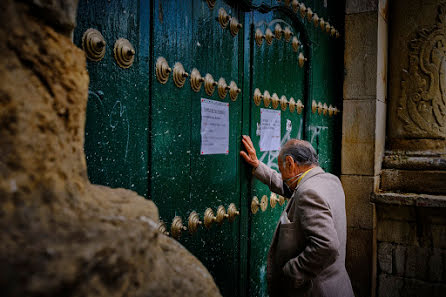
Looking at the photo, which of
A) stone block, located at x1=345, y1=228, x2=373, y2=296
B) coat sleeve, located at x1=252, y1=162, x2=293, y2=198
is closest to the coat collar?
coat sleeve, located at x1=252, y1=162, x2=293, y2=198

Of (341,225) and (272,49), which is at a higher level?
(272,49)

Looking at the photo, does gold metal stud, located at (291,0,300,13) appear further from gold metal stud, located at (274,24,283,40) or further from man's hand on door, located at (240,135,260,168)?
man's hand on door, located at (240,135,260,168)

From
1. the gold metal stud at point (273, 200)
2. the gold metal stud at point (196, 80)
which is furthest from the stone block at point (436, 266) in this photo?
the gold metal stud at point (196, 80)

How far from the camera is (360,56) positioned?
3611mm

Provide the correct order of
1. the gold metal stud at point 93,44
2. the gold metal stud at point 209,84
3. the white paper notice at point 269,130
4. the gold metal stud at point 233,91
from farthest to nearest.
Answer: the white paper notice at point 269,130 < the gold metal stud at point 233,91 < the gold metal stud at point 209,84 < the gold metal stud at point 93,44

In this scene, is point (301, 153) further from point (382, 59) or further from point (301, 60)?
point (382, 59)

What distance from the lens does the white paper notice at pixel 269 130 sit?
8.44ft

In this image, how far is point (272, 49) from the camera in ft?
8.73

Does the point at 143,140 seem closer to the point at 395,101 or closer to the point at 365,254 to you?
the point at 365,254

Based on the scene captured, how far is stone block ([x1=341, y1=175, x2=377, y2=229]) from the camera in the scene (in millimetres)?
3518

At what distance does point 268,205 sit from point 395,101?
206 cm

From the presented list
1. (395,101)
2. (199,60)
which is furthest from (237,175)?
(395,101)

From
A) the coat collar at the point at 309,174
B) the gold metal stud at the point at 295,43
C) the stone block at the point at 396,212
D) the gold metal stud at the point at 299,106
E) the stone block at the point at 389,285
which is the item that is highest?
the gold metal stud at the point at 295,43

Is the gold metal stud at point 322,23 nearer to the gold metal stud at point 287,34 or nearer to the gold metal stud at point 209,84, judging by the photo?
the gold metal stud at point 287,34
